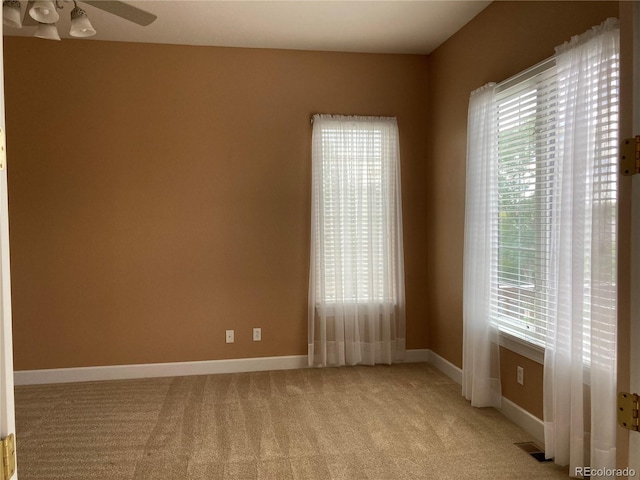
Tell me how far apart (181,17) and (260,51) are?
0.89 metres

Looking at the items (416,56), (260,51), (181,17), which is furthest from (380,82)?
(181,17)

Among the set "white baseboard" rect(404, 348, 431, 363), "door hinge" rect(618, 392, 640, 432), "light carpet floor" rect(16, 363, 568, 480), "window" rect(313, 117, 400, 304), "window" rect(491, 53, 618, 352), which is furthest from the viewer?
"white baseboard" rect(404, 348, 431, 363)

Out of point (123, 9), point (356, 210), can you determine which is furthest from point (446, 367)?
point (123, 9)

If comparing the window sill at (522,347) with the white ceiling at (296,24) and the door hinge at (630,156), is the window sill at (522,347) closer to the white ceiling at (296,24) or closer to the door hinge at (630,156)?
the door hinge at (630,156)

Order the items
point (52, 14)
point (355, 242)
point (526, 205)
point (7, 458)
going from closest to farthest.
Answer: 1. point (7, 458)
2. point (52, 14)
3. point (526, 205)
4. point (355, 242)

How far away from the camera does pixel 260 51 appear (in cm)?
441

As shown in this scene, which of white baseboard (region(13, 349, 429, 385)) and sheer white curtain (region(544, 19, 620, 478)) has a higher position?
sheer white curtain (region(544, 19, 620, 478))

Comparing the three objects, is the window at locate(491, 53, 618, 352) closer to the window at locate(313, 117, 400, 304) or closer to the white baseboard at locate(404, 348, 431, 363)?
the window at locate(313, 117, 400, 304)

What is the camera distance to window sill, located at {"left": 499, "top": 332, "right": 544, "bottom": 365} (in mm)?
2994

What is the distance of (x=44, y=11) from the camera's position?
2.13m

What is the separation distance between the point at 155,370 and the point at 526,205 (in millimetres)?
3440

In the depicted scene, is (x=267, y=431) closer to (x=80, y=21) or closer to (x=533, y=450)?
(x=533, y=450)

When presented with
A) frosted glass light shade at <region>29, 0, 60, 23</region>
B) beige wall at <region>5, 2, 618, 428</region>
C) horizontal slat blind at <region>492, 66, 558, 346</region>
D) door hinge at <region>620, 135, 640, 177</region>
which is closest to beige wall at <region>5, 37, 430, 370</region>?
beige wall at <region>5, 2, 618, 428</region>

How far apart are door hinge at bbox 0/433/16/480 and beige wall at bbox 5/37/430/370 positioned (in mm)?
3365
